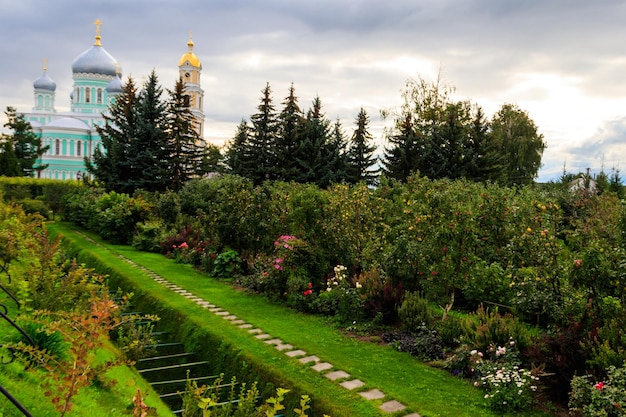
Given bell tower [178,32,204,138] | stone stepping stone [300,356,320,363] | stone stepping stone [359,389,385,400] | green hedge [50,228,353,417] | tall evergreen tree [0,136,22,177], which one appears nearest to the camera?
stone stepping stone [359,389,385,400]

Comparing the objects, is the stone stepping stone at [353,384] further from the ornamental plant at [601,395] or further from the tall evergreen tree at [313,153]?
the tall evergreen tree at [313,153]

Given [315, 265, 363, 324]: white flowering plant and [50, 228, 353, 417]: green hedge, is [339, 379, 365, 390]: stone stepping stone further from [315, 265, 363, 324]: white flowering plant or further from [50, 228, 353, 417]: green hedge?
[315, 265, 363, 324]: white flowering plant

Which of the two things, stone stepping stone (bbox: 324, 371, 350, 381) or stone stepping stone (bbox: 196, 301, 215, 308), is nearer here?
stone stepping stone (bbox: 324, 371, 350, 381)

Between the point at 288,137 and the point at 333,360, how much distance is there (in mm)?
23287

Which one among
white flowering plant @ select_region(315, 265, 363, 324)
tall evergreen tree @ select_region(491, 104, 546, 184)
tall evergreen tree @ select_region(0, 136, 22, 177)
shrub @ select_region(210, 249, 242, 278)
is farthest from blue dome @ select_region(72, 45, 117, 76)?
white flowering plant @ select_region(315, 265, 363, 324)

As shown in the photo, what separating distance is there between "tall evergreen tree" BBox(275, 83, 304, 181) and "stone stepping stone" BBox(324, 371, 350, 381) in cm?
2247

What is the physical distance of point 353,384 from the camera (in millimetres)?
5422

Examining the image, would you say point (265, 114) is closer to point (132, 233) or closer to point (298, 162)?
point (298, 162)

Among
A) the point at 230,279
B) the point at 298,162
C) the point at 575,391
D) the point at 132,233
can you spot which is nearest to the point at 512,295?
the point at 575,391

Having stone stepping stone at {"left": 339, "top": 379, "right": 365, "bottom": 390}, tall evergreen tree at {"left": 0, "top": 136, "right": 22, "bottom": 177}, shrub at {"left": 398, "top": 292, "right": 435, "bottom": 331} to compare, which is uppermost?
tall evergreen tree at {"left": 0, "top": 136, "right": 22, "bottom": 177}

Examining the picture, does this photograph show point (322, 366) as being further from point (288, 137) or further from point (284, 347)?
point (288, 137)

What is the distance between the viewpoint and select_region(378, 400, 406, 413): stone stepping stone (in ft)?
15.8

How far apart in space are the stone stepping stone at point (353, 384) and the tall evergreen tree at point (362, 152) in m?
24.3

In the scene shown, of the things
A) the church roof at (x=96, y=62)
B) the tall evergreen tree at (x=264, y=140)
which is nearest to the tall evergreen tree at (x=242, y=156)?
the tall evergreen tree at (x=264, y=140)
